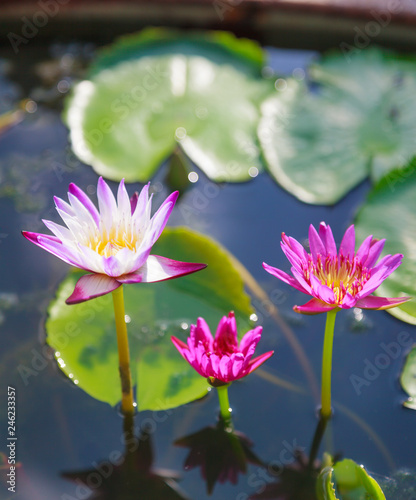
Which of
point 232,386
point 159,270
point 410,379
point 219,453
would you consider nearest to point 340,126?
point 410,379

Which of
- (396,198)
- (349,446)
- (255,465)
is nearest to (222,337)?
(255,465)

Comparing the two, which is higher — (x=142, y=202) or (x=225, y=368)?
(x=142, y=202)

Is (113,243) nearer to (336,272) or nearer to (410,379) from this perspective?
(336,272)

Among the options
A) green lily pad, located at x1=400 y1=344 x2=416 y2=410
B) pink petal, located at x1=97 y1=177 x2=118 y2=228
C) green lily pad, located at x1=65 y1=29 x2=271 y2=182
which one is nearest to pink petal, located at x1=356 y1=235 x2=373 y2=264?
green lily pad, located at x1=400 y1=344 x2=416 y2=410

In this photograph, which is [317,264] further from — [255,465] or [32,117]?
[32,117]

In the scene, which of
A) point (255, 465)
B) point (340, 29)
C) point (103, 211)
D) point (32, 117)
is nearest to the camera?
point (103, 211)
